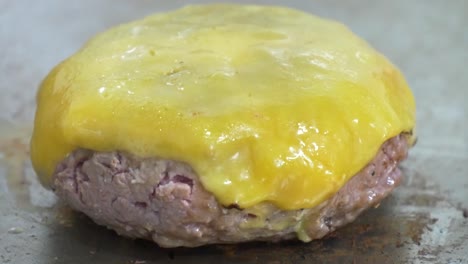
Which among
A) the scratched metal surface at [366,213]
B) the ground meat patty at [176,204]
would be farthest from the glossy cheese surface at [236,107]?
the scratched metal surface at [366,213]

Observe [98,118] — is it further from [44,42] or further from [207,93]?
[44,42]

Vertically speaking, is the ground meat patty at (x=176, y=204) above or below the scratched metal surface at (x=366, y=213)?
above

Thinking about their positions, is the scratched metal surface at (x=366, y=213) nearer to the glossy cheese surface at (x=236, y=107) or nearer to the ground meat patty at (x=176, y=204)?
the ground meat patty at (x=176, y=204)

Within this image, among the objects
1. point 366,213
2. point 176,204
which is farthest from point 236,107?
point 366,213

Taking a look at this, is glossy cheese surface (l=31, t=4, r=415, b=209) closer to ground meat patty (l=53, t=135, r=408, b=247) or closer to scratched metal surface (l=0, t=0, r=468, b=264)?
ground meat patty (l=53, t=135, r=408, b=247)

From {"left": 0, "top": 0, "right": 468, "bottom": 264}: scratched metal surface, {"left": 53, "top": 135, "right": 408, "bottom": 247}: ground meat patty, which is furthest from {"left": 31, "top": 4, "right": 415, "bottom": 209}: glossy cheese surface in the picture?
{"left": 0, "top": 0, "right": 468, "bottom": 264}: scratched metal surface

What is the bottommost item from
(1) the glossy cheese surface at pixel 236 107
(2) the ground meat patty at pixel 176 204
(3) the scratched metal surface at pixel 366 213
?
(3) the scratched metal surface at pixel 366 213

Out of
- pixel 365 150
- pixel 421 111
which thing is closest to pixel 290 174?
pixel 365 150
